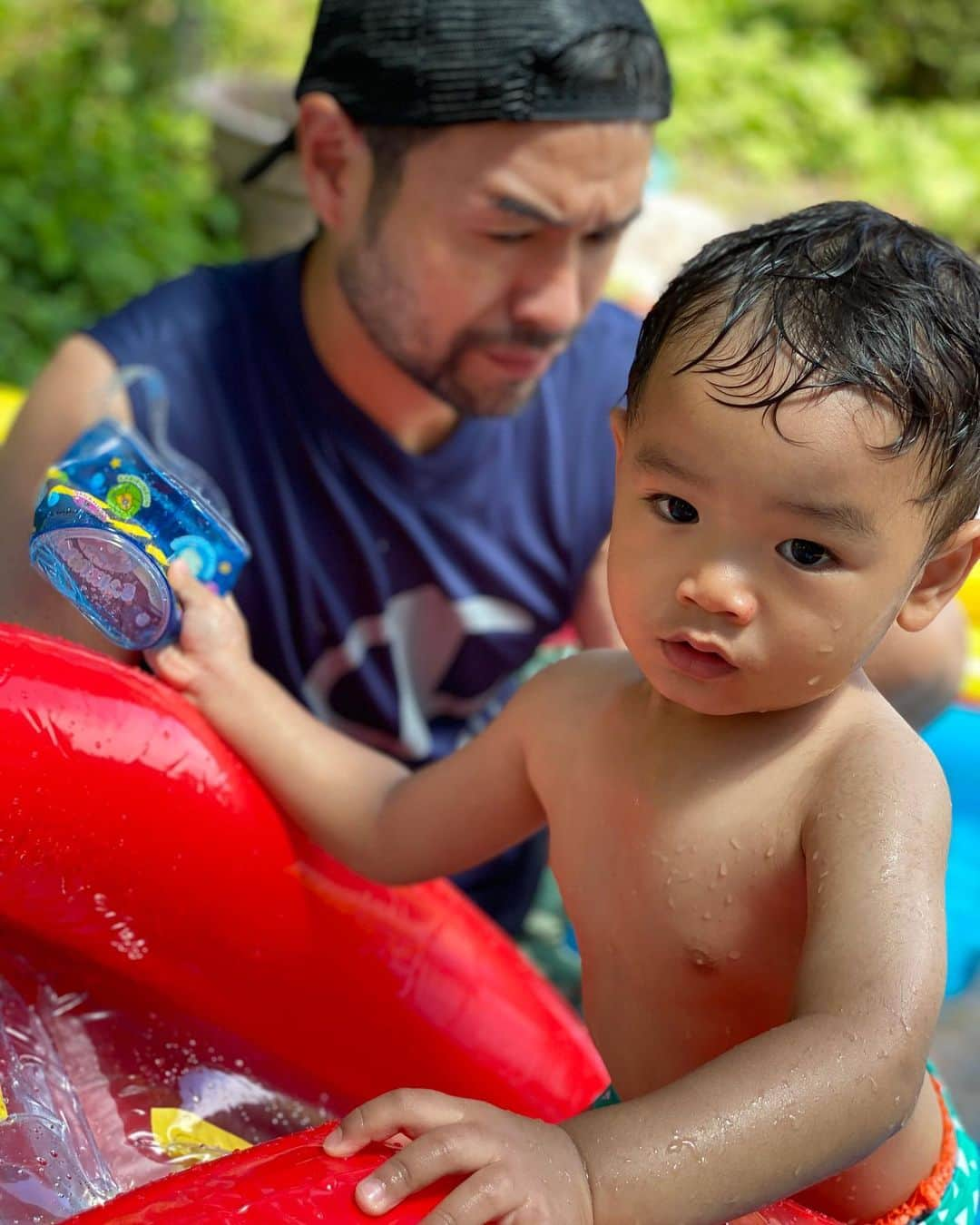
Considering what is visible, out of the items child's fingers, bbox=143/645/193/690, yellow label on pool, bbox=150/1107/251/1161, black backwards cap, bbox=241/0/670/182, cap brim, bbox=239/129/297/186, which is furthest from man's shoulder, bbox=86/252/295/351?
yellow label on pool, bbox=150/1107/251/1161

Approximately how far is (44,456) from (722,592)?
1.15 meters

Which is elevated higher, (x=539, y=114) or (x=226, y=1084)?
(x=539, y=114)

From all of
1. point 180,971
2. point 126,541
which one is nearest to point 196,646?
point 126,541

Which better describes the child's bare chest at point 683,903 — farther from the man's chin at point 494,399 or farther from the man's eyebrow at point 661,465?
the man's chin at point 494,399

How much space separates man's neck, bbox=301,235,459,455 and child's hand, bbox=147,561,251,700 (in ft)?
2.16

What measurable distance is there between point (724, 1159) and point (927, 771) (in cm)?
36

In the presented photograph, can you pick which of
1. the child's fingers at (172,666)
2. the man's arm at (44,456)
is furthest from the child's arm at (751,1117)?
the man's arm at (44,456)

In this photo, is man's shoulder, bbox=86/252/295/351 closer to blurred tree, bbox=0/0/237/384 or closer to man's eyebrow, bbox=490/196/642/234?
man's eyebrow, bbox=490/196/642/234

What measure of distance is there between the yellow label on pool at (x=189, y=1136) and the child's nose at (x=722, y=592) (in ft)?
2.38

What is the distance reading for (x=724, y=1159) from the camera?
41.3 inches

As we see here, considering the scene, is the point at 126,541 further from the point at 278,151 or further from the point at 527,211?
the point at 278,151

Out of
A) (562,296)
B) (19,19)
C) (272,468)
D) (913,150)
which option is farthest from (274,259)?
(913,150)

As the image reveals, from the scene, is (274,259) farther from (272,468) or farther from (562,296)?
(562,296)

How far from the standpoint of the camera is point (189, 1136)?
151 cm
